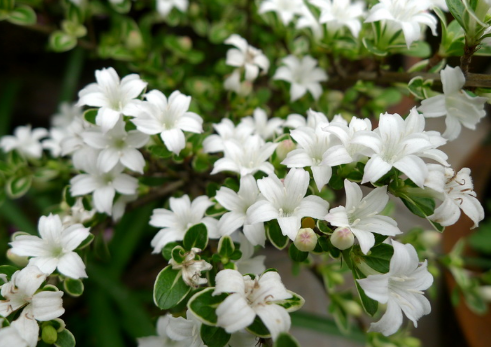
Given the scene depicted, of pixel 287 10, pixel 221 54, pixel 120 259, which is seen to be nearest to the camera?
pixel 287 10

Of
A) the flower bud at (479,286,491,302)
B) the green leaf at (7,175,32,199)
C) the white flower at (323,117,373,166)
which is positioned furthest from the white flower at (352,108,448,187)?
the green leaf at (7,175,32,199)

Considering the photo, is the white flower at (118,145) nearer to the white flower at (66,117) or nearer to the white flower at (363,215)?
the white flower at (363,215)

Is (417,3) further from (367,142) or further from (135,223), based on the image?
(135,223)

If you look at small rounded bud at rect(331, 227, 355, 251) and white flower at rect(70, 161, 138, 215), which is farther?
white flower at rect(70, 161, 138, 215)

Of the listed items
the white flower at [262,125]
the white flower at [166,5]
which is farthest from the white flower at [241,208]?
the white flower at [166,5]

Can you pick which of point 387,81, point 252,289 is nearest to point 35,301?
point 252,289

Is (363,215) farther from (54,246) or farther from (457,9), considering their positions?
(54,246)

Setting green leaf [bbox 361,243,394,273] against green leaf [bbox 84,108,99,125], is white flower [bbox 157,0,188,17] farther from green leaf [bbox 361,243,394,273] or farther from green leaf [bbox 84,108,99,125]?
green leaf [bbox 361,243,394,273]
